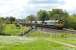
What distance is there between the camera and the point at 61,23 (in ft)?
12.3

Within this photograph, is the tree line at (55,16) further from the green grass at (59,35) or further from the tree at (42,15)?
the green grass at (59,35)

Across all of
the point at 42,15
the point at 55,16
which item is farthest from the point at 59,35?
the point at 42,15

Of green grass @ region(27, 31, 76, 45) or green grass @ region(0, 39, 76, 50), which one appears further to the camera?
green grass @ region(27, 31, 76, 45)

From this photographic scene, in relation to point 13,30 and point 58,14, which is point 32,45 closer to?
point 13,30

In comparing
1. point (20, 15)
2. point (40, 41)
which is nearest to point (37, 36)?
point (40, 41)

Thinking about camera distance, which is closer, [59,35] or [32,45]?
[32,45]

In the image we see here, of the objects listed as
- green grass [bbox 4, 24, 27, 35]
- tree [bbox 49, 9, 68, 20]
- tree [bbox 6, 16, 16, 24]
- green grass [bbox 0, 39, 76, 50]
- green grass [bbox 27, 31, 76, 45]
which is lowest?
green grass [bbox 0, 39, 76, 50]

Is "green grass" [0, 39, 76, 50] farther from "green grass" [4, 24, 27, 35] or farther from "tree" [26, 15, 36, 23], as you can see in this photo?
"tree" [26, 15, 36, 23]

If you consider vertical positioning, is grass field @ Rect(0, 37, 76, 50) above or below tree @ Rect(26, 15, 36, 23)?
below

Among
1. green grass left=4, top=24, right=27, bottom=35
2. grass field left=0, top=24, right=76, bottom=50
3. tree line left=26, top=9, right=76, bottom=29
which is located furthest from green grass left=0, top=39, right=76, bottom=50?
tree line left=26, top=9, right=76, bottom=29

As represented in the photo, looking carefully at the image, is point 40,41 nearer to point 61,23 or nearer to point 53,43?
point 53,43

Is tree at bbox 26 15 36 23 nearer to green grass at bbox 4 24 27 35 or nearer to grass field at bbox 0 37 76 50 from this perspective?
green grass at bbox 4 24 27 35

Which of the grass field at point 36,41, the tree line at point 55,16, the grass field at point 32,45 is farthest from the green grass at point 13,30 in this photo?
the tree line at point 55,16

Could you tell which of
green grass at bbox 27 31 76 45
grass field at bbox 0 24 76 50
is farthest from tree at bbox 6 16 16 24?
green grass at bbox 27 31 76 45
